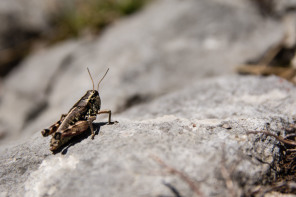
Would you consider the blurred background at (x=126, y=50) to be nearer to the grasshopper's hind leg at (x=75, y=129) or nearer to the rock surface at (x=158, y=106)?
the rock surface at (x=158, y=106)

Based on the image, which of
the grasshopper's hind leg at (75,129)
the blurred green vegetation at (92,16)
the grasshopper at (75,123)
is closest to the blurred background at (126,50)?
the blurred green vegetation at (92,16)

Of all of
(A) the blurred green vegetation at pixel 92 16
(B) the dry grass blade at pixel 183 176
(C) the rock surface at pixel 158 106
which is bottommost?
(B) the dry grass blade at pixel 183 176

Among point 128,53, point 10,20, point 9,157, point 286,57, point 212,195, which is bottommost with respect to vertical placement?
point 212,195

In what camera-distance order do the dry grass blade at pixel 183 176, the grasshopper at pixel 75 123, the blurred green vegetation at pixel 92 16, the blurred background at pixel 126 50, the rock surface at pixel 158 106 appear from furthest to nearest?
the blurred green vegetation at pixel 92 16 < the blurred background at pixel 126 50 < the grasshopper at pixel 75 123 < the rock surface at pixel 158 106 < the dry grass blade at pixel 183 176

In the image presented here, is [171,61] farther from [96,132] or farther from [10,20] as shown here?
[10,20]

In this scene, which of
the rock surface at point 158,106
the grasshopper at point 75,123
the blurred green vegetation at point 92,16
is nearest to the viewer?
the rock surface at point 158,106

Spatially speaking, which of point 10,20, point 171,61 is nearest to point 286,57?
point 171,61

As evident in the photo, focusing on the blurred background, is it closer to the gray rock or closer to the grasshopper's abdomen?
the grasshopper's abdomen
